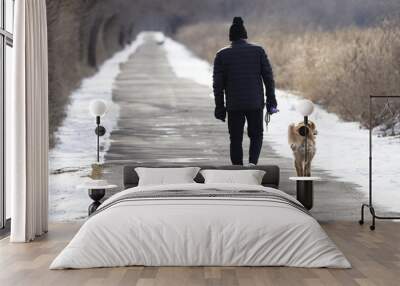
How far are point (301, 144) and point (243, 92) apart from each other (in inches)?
37.1

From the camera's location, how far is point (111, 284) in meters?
4.89

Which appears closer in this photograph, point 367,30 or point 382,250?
point 382,250

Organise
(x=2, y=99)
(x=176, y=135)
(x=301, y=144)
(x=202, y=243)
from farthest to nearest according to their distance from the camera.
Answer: (x=176, y=135)
(x=301, y=144)
(x=2, y=99)
(x=202, y=243)

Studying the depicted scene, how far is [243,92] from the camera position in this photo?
829cm

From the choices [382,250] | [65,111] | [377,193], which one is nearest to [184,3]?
[65,111]

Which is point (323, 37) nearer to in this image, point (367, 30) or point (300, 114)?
point (367, 30)

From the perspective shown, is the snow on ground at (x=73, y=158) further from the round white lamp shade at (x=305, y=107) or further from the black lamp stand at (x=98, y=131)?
the round white lamp shade at (x=305, y=107)

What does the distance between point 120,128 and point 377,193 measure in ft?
10.6

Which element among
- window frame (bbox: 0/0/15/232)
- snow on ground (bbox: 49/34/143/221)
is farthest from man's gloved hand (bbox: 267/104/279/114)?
window frame (bbox: 0/0/15/232)

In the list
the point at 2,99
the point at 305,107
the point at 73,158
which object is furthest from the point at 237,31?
the point at 2,99

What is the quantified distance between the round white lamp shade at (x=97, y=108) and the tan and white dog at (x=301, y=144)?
224 centimetres

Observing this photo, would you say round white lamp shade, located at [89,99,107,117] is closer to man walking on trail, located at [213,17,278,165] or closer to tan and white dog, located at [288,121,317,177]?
man walking on trail, located at [213,17,278,165]

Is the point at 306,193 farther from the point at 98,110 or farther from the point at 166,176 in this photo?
the point at 98,110

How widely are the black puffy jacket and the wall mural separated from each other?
0.27 m
